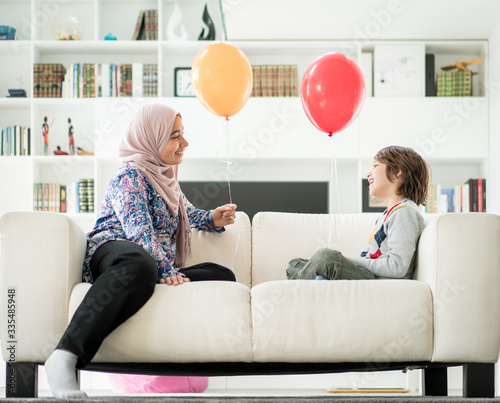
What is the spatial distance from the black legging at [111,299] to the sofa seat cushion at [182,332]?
4 centimetres

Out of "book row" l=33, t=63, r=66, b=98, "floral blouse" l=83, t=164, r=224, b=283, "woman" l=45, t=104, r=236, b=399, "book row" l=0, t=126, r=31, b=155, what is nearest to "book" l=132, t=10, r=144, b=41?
"book row" l=33, t=63, r=66, b=98

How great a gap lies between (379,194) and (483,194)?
203 cm

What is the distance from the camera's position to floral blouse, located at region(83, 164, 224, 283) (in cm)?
198

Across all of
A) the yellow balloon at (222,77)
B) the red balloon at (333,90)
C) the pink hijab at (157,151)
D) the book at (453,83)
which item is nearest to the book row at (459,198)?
the book at (453,83)

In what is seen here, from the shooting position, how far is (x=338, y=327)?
1.82m

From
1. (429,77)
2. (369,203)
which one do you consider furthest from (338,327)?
(429,77)

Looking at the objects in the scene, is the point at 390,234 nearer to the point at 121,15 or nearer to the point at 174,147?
the point at 174,147

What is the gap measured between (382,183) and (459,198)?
2.03 m

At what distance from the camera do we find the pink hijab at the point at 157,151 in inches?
88.0

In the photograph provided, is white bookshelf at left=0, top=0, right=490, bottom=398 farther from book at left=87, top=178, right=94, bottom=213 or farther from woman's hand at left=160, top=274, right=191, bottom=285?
woman's hand at left=160, top=274, right=191, bottom=285

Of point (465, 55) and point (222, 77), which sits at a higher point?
point (465, 55)

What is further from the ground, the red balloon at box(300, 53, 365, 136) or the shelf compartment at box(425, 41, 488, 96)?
the shelf compartment at box(425, 41, 488, 96)

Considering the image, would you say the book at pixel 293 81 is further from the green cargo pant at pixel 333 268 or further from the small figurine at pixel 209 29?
the green cargo pant at pixel 333 268

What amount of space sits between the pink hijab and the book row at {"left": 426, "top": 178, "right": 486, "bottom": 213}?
7.52 feet
